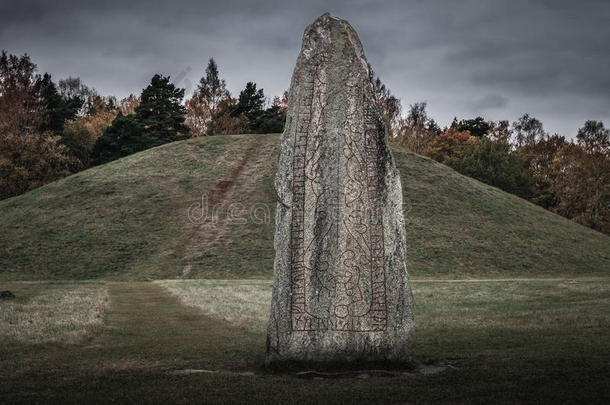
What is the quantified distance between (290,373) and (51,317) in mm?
8125

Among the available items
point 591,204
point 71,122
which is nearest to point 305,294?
point 591,204

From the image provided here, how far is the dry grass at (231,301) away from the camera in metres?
13.8

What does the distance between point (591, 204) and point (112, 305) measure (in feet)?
166

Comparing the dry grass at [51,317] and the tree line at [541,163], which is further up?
the tree line at [541,163]

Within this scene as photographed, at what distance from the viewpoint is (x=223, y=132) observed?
230 ft

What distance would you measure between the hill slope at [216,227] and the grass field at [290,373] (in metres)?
17.8

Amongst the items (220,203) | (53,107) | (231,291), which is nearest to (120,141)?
(53,107)

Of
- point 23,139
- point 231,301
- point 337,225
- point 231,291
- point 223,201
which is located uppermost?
A: point 23,139

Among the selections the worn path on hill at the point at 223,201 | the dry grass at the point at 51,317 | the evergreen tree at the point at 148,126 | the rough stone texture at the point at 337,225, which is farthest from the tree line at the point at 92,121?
the rough stone texture at the point at 337,225

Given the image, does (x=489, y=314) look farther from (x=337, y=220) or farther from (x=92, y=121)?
(x=92, y=121)

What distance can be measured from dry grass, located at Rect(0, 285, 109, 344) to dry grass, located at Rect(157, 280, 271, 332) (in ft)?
9.65

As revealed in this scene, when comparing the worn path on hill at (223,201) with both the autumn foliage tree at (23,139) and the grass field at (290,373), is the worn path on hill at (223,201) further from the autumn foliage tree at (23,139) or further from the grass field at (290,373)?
the grass field at (290,373)

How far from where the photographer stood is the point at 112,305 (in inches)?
658

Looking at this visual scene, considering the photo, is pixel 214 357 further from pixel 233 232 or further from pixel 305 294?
pixel 233 232
